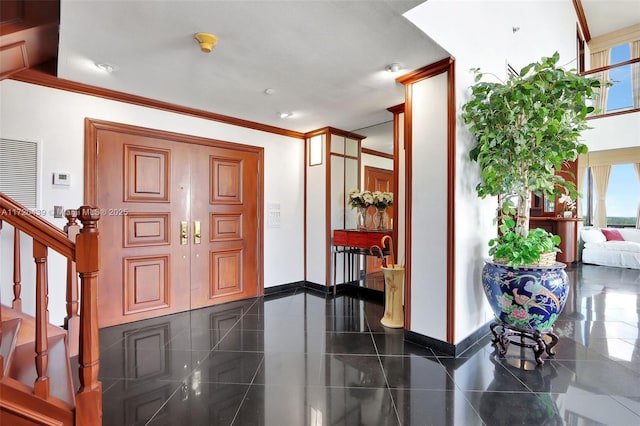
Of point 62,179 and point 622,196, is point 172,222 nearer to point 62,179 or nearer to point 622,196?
point 62,179

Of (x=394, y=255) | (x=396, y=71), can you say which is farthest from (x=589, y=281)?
(x=396, y=71)

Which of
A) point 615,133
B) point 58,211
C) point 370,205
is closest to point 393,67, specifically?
point 370,205

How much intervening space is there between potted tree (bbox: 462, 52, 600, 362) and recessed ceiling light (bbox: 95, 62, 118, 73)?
3.01m

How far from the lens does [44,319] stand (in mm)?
1385

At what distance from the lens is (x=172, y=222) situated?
3.48m

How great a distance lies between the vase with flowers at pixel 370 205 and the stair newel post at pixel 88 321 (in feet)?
10.4

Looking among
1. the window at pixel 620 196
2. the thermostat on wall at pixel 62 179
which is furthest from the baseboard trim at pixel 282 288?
the window at pixel 620 196

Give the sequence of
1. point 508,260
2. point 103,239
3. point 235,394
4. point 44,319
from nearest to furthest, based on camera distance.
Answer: point 44,319, point 235,394, point 508,260, point 103,239

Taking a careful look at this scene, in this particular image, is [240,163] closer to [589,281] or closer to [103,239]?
[103,239]

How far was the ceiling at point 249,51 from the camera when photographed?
1866mm

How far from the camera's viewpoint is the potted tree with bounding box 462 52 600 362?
224 cm

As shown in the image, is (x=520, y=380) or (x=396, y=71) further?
(x=396, y=71)

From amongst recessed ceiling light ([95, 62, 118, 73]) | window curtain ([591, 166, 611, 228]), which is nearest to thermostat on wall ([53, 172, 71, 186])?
recessed ceiling light ([95, 62, 118, 73])

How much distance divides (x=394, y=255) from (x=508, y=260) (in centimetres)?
125
